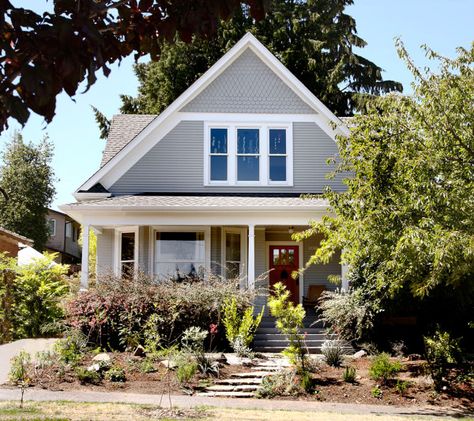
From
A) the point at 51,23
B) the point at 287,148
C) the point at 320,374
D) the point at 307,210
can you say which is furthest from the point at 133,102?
the point at 51,23

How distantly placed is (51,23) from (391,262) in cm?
870

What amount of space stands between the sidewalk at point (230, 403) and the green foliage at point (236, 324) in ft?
11.7

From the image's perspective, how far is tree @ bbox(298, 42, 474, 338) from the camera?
11.1 metres

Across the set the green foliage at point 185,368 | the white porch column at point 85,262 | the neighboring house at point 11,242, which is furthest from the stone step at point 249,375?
the neighboring house at point 11,242

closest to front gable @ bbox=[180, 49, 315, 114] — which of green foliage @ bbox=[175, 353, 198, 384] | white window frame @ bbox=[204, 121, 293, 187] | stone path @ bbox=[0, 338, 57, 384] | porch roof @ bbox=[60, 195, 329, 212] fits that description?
white window frame @ bbox=[204, 121, 293, 187]

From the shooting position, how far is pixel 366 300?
15.8 metres

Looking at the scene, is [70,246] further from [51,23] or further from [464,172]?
[51,23]

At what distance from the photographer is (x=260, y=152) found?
66.2ft

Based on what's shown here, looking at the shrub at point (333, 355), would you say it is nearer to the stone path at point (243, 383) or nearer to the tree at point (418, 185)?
the stone path at point (243, 383)

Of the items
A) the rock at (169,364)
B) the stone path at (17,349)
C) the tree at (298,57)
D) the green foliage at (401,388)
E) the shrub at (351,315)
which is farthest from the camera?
the tree at (298,57)

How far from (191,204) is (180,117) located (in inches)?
142

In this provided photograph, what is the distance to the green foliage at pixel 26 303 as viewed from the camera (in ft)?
63.3

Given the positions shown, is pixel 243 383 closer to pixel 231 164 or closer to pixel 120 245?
pixel 120 245

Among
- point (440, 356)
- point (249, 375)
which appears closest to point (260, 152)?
point (249, 375)
